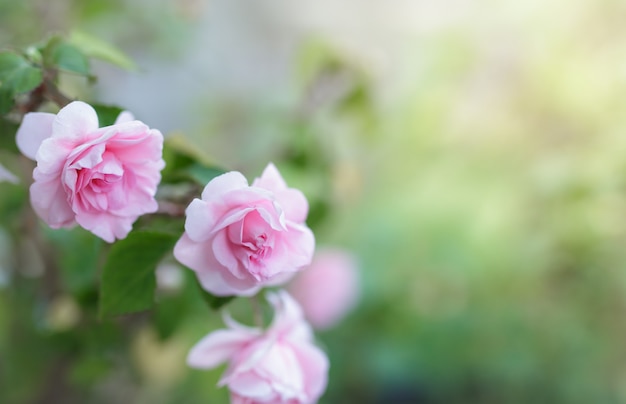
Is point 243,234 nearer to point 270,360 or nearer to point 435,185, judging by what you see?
point 270,360

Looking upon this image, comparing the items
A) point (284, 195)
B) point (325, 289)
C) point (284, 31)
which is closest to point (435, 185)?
point (325, 289)

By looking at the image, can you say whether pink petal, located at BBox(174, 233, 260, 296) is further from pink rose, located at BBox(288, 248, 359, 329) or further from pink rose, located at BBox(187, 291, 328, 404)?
pink rose, located at BBox(288, 248, 359, 329)

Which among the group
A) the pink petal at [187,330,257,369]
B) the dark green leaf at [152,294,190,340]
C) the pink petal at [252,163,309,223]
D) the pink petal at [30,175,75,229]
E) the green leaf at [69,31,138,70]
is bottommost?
the dark green leaf at [152,294,190,340]

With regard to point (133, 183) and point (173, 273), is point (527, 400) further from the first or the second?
point (133, 183)

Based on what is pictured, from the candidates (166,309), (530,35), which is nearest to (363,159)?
(530,35)

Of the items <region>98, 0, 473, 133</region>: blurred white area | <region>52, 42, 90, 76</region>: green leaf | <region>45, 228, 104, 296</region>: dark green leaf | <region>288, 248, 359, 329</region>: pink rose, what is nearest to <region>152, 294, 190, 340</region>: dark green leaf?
<region>45, 228, 104, 296</region>: dark green leaf

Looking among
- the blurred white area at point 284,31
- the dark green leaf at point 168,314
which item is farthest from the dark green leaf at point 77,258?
the blurred white area at point 284,31
